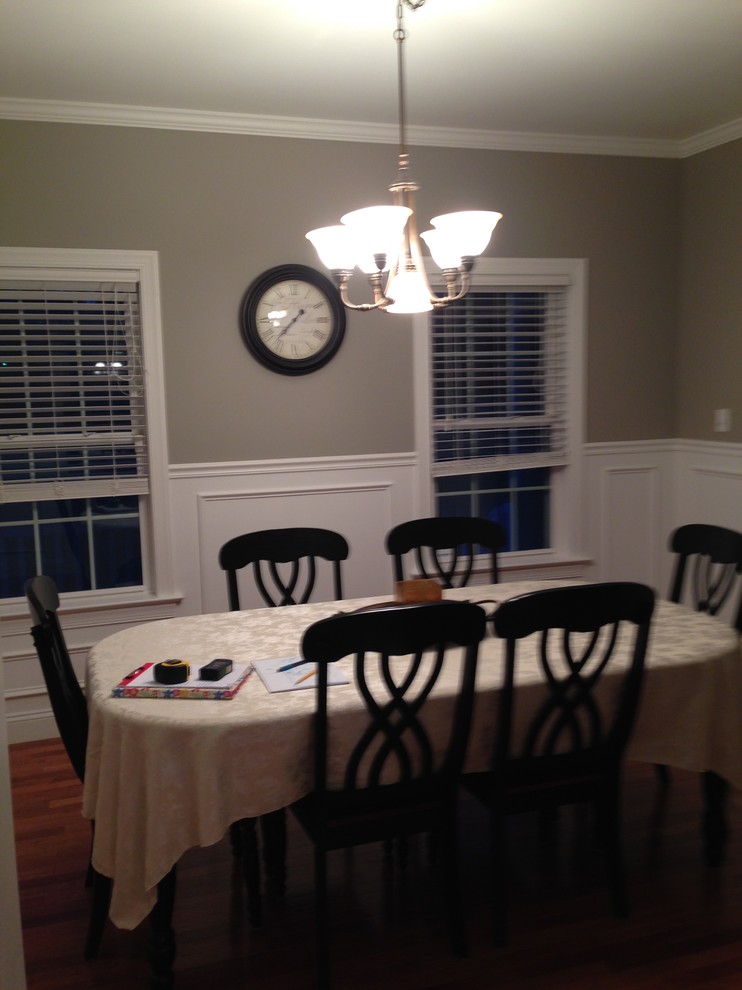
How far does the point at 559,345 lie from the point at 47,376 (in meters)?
2.62

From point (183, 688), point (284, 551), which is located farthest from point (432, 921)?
point (284, 551)

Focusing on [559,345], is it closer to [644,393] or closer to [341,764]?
[644,393]

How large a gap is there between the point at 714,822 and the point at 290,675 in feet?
4.72

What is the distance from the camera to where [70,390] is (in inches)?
148

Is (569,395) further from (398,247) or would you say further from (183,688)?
(183,688)

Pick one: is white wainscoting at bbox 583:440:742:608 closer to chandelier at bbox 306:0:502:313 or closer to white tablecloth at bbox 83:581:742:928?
white tablecloth at bbox 83:581:742:928

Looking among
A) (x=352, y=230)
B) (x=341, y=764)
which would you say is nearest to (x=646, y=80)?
(x=352, y=230)

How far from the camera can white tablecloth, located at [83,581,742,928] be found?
202cm

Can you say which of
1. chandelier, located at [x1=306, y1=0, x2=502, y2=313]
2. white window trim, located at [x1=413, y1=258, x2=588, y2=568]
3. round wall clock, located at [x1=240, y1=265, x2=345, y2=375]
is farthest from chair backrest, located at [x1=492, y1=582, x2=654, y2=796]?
round wall clock, located at [x1=240, y1=265, x2=345, y2=375]

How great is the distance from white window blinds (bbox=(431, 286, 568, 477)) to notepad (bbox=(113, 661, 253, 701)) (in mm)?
2318

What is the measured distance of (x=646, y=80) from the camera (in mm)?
3523

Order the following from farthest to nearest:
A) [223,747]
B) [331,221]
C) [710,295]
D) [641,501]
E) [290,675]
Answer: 1. [641,501]
2. [710,295]
3. [331,221]
4. [290,675]
5. [223,747]

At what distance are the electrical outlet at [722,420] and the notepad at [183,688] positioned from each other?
316 cm

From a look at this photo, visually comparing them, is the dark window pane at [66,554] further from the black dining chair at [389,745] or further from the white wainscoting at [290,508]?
the black dining chair at [389,745]
